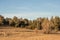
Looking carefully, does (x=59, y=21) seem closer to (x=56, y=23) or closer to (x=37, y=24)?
(x=56, y=23)

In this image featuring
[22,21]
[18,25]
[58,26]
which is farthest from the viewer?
[22,21]

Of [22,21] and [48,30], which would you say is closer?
[48,30]

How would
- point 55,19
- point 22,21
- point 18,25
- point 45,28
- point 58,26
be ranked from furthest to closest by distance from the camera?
1. point 22,21
2. point 18,25
3. point 55,19
4. point 58,26
5. point 45,28

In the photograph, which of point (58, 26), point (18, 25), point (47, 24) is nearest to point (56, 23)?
point (58, 26)

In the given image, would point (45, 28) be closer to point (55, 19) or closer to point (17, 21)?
point (55, 19)

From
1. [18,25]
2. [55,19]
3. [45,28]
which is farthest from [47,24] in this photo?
[18,25]

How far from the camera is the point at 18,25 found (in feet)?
255

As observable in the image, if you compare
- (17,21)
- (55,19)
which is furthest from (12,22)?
(55,19)

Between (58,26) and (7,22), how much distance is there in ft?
93.2

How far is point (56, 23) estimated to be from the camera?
68.5 meters

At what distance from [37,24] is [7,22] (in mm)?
21273

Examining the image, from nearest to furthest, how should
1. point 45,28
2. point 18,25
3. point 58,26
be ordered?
point 45,28
point 58,26
point 18,25

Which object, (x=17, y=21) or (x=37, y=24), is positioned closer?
(x=37, y=24)

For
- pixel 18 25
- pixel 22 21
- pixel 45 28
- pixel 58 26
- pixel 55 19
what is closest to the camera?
pixel 45 28
